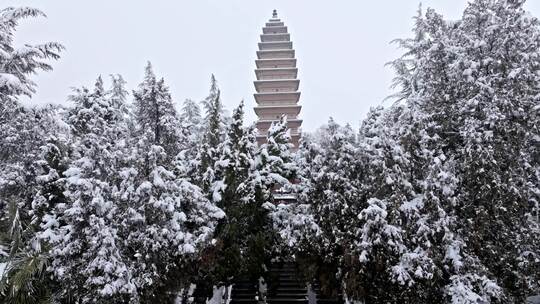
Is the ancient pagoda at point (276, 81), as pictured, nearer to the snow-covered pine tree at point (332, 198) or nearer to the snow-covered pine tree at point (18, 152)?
the snow-covered pine tree at point (332, 198)

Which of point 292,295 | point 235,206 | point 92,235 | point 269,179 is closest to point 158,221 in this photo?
point 92,235

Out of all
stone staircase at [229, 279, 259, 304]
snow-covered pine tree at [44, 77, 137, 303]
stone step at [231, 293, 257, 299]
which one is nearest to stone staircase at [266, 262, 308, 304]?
stone staircase at [229, 279, 259, 304]

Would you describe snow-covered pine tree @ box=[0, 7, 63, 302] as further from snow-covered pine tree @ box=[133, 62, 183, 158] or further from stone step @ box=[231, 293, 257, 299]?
stone step @ box=[231, 293, 257, 299]

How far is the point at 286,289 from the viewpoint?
15625 millimetres

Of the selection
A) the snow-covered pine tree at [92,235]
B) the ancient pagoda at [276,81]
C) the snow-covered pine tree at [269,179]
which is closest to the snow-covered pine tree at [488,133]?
the snow-covered pine tree at [269,179]

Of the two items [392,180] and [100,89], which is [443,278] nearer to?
[392,180]

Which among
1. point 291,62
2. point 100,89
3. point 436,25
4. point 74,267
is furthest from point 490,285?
point 291,62

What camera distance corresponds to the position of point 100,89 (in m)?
13.7

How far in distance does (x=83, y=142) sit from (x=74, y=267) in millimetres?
3035

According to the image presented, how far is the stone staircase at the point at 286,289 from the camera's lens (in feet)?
45.5

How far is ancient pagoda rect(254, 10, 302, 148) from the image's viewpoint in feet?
116

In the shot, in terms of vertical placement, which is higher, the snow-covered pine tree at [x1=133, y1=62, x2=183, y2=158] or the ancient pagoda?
the ancient pagoda

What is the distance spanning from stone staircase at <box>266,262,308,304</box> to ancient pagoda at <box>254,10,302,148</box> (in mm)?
17478

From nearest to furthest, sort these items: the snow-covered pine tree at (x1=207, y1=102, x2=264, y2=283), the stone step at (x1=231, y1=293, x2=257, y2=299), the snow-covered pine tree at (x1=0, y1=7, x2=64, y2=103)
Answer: the snow-covered pine tree at (x1=0, y1=7, x2=64, y2=103) < the snow-covered pine tree at (x1=207, y1=102, x2=264, y2=283) < the stone step at (x1=231, y1=293, x2=257, y2=299)
